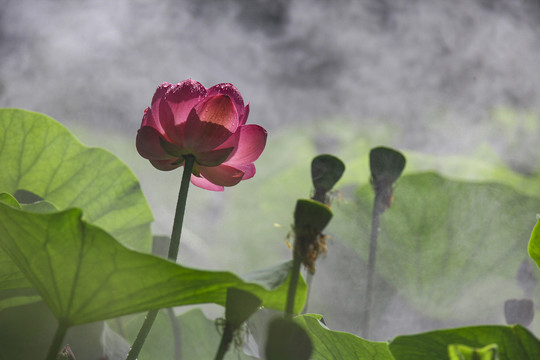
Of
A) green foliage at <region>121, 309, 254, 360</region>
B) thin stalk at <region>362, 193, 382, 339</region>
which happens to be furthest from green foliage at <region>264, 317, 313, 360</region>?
green foliage at <region>121, 309, 254, 360</region>

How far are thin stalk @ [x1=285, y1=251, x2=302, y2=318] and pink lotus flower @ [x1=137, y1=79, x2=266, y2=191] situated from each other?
10 centimetres

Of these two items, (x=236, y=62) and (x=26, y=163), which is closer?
(x=26, y=163)

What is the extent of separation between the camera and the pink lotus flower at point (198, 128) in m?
0.29

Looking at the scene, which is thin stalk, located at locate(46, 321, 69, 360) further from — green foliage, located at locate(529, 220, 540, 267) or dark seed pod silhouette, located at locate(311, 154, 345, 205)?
green foliage, located at locate(529, 220, 540, 267)

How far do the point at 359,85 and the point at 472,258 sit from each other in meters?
0.53

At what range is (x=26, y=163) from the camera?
50cm

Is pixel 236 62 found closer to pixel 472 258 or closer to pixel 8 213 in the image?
pixel 472 258

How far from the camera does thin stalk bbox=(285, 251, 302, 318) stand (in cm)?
20

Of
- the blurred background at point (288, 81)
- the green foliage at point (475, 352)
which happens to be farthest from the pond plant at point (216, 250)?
the blurred background at point (288, 81)

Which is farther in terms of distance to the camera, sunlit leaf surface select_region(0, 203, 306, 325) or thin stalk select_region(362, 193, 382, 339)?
thin stalk select_region(362, 193, 382, 339)

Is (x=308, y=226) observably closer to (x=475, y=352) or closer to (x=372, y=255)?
(x=475, y=352)

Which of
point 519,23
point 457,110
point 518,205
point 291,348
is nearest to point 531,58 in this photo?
point 519,23

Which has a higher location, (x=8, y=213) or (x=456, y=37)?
Answer: (x=456, y=37)

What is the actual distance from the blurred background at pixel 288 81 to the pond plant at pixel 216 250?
0.46ft
